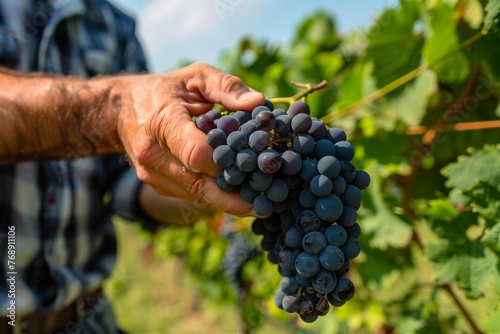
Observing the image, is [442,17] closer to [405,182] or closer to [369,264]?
[405,182]

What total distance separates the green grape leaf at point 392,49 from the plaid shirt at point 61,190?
0.91m

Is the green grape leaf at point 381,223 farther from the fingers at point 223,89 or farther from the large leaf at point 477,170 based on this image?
the fingers at point 223,89

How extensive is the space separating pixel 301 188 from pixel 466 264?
1.86 ft

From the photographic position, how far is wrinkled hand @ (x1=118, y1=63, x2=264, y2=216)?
902 millimetres

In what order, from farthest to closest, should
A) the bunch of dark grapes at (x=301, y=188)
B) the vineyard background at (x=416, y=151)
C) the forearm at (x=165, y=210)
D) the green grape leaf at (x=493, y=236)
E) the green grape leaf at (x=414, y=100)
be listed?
the forearm at (x=165, y=210) < the green grape leaf at (x=414, y=100) < the vineyard background at (x=416, y=151) < the green grape leaf at (x=493, y=236) < the bunch of dark grapes at (x=301, y=188)

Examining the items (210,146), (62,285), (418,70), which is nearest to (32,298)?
(62,285)

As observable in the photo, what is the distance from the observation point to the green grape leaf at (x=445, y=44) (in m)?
1.39

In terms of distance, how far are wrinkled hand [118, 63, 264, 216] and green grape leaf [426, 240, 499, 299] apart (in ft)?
1.90

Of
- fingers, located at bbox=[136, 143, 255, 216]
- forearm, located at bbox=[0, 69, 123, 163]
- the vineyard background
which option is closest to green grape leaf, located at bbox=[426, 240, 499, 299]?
the vineyard background

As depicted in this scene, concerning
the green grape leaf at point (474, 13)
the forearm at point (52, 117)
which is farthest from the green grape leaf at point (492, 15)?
the forearm at point (52, 117)

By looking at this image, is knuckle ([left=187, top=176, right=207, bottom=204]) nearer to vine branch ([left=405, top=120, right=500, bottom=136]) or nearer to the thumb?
the thumb

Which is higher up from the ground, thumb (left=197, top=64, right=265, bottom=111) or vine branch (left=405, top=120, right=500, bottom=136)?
thumb (left=197, top=64, right=265, bottom=111)

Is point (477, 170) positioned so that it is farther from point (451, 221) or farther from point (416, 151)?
point (416, 151)

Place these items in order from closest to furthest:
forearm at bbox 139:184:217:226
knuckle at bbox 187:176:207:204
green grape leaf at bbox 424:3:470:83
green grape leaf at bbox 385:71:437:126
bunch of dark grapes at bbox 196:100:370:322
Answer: bunch of dark grapes at bbox 196:100:370:322 < knuckle at bbox 187:176:207:204 < green grape leaf at bbox 424:3:470:83 < green grape leaf at bbox 385:71:437:126 < forearm at bbox 139:184:217:226
